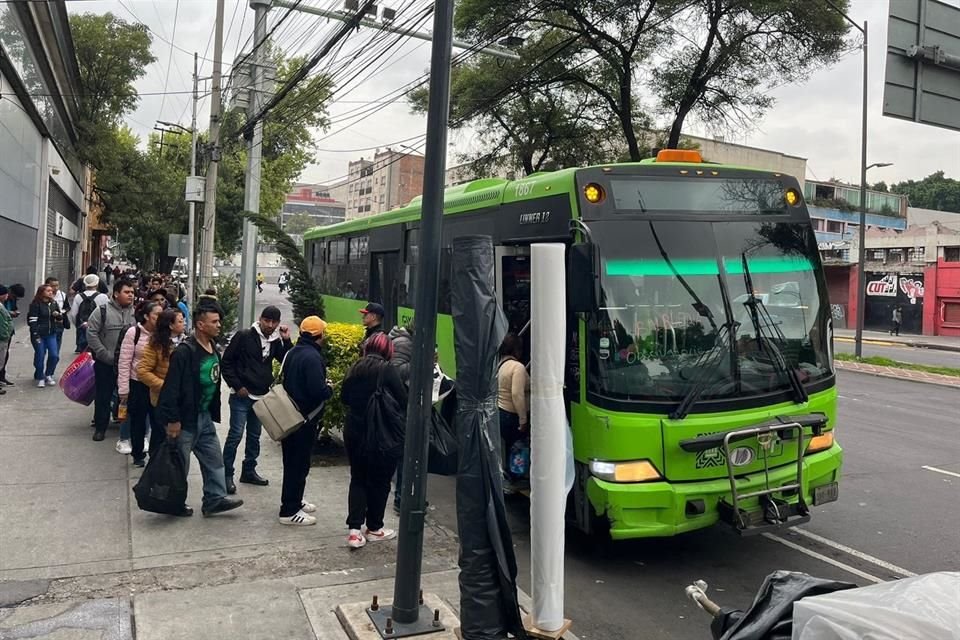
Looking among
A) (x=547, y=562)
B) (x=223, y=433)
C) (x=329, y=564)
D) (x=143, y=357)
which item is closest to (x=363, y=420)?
(x=329, y=564)

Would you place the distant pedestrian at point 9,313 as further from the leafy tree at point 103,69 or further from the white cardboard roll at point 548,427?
the leafy tree at point 103,69

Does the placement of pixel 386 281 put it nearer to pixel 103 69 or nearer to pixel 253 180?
pixel 253 180

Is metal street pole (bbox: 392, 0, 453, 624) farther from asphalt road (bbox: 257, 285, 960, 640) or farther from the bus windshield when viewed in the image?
the bus windshield

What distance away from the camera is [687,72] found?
22.1 metres

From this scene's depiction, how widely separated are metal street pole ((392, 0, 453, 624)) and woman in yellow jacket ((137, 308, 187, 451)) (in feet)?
10.9

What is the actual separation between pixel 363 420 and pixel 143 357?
244cm

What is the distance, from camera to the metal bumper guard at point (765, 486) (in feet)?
17.5

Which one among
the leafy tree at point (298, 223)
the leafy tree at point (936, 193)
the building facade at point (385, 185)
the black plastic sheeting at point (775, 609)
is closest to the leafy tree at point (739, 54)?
the black plastic sheeting at point (775, 609)

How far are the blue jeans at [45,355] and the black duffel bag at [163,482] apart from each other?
7074 millimetres

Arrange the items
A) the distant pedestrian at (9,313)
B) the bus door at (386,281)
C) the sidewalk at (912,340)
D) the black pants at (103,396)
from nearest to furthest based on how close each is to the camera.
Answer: the black pants at (103,396) → the distant pedestrian at (9,313) → the bus door at (386,281) → the sidewalk at (912,340)

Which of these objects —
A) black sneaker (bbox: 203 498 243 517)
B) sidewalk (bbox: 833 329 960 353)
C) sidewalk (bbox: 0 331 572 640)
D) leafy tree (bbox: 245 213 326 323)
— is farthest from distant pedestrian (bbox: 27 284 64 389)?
sidewalk (bbox: 833 329 960 353)

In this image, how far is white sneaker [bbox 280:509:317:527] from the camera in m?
6.18

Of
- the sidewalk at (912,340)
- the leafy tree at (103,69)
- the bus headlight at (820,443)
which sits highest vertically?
the leafy tree at (103,69)

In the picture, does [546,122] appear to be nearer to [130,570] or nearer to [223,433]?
[223,433]
